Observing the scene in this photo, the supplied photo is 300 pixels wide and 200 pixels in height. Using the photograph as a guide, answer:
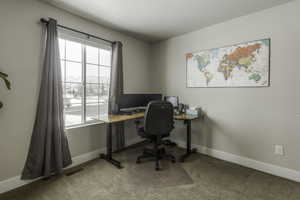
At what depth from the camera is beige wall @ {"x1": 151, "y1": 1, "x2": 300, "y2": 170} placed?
2.07 metres

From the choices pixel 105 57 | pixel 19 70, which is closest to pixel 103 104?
pixel 105 57

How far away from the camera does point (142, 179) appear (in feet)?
6.87

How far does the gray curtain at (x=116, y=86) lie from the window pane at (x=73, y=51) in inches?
24.7

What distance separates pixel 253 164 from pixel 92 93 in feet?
9.63

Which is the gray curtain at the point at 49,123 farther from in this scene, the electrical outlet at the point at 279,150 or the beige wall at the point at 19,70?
the electrical outlet at the point at 279,150

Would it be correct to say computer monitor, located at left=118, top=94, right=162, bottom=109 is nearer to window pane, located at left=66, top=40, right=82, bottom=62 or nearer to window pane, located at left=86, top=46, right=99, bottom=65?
window pane, located at left=86, top=46, right=99, bottom=65

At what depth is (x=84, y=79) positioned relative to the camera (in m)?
2.66

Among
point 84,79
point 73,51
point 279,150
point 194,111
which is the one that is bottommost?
point 279,150

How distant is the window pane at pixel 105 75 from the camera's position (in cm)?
293

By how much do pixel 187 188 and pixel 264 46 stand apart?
2.29 metres

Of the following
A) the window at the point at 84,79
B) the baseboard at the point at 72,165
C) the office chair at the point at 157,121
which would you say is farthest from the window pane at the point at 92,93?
the office chair at the point at 157,121

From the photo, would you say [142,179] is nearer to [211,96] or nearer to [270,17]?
[211,96]

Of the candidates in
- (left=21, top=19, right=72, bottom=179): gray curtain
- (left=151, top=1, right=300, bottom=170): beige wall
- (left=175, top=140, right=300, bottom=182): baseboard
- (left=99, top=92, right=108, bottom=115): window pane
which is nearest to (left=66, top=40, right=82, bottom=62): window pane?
(left=21, top=19, right=72, bottom=179): gray curtain

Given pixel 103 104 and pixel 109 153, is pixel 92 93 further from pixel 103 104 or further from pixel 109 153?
pixel 109 153
